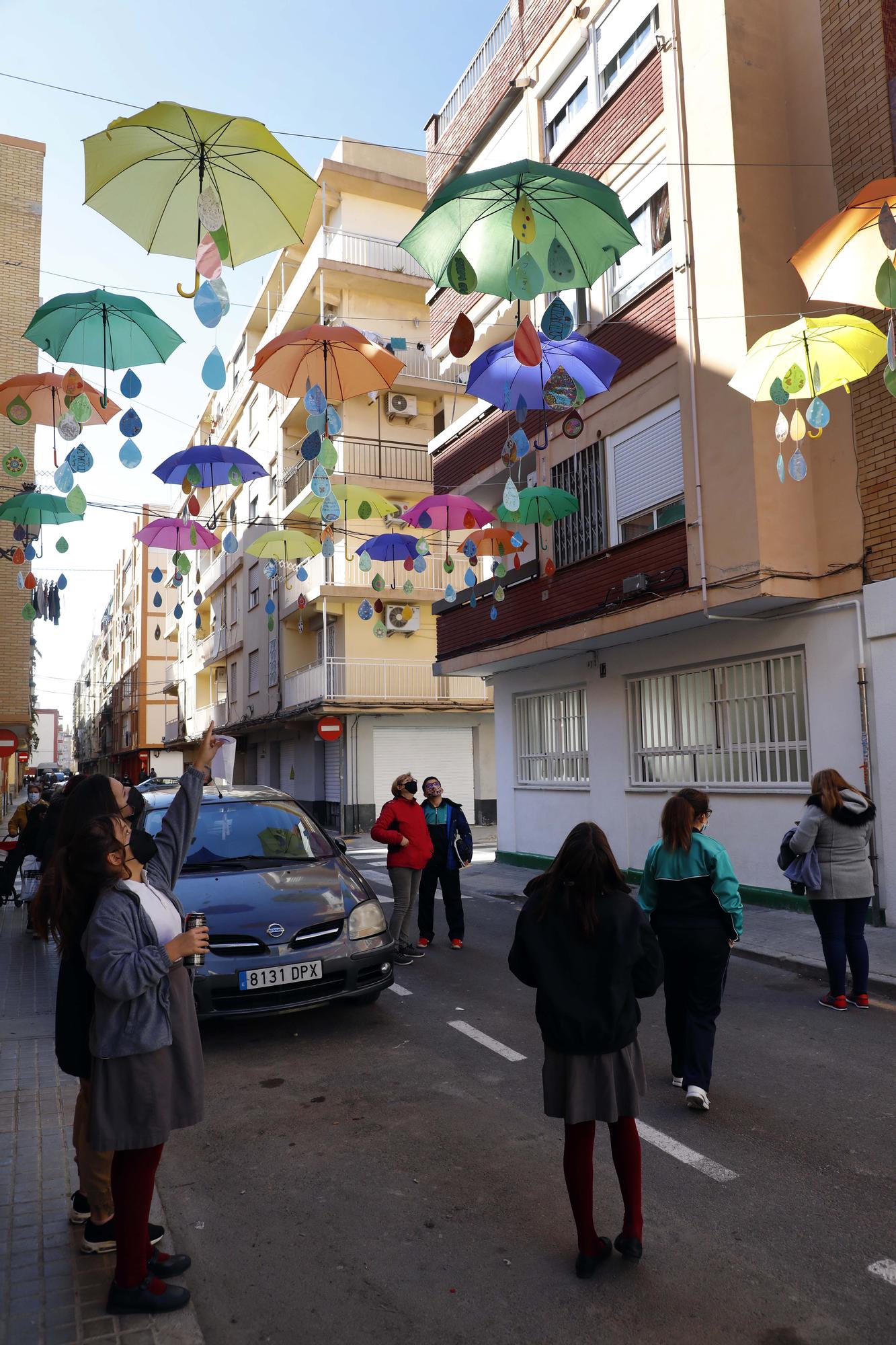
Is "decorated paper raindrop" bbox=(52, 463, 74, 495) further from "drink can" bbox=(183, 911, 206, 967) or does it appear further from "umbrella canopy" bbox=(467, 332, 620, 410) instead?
"drink can" bbox=(183, 911, 206, 967)

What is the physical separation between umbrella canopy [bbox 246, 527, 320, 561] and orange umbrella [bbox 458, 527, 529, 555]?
8.08 feet

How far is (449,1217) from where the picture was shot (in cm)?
394

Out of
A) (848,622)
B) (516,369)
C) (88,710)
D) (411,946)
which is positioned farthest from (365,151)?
(88,710)

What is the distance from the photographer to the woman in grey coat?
6973 millimetres

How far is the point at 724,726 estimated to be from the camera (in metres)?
12.6

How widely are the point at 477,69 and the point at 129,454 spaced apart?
1522 cm

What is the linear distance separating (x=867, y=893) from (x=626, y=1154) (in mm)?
4172

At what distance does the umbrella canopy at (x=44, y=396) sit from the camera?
9102mm

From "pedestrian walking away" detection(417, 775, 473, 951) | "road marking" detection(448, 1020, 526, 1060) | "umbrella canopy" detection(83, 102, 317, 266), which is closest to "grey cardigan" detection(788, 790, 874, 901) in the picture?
"road marking" detection(448, 1020, 526, 1060)

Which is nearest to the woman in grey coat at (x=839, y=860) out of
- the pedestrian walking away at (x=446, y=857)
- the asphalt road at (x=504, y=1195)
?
the asphalt road at (x=504, y=1195)

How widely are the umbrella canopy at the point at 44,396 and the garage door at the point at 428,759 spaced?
19.4 metres

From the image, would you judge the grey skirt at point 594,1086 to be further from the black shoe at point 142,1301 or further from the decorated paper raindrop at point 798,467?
the decorated paper raindrop at point 798,467

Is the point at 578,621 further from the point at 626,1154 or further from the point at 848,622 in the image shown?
the point at 626,1154

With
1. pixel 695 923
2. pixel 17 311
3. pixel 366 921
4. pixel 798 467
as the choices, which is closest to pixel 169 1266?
pixel 695 923
